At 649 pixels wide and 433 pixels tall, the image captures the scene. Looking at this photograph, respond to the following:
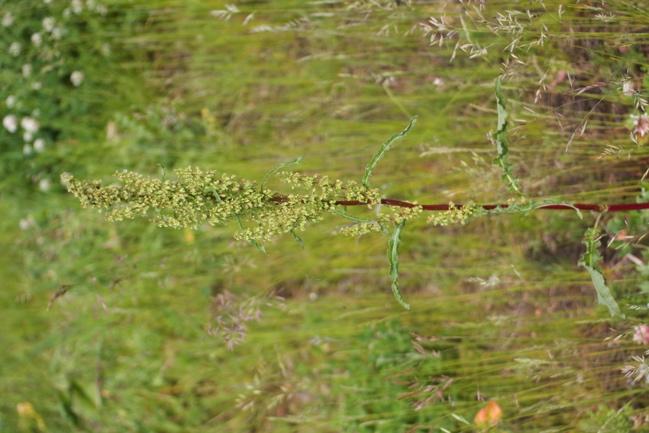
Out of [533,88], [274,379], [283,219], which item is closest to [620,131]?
[533,88]

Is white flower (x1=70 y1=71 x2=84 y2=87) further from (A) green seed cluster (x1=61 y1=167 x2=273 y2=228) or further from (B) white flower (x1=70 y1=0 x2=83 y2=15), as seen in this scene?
(A) green seed cluster (x1=61 y1=167 x2=273 y2=228)

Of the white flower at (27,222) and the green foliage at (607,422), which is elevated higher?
the white flower at (27,222)

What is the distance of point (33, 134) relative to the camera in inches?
137

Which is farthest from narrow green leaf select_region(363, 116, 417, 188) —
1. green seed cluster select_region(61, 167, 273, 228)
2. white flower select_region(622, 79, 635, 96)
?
white flower select_region(622, 79, 635, 96)

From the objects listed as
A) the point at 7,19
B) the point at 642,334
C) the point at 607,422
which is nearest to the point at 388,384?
the point at 607,422

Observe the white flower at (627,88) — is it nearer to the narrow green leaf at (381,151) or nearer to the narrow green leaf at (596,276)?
the narrow green leaf at (596,276)

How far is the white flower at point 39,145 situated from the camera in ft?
11.3

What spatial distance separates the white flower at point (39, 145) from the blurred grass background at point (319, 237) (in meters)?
0.06

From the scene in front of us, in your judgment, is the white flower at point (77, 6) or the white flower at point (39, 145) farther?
the white flower at point (39, 145)

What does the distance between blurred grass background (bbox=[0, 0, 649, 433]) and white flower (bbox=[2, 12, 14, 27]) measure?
1.9 inches

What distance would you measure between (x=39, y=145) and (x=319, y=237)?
1.78 m

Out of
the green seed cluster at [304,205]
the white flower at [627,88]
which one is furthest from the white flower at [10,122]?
the white flower at [627,88]

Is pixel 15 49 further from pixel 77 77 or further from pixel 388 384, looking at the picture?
pixel 388 384

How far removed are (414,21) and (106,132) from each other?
1885 millimetres
